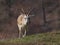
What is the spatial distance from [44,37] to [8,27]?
1516cm

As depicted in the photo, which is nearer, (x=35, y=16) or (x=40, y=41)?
(x=40, y=41)

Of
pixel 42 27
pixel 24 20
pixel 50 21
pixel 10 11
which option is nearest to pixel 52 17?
pixel 50 21

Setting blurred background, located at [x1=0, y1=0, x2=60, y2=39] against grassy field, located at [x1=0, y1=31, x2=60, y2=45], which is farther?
blurred background, located at [x1=0, y1=0, x2=60, y2=39]

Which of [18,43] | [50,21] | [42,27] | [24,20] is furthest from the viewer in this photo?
[50,21]

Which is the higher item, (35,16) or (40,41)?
(40,41)

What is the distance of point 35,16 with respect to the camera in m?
32.9

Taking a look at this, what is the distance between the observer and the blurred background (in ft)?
95.3

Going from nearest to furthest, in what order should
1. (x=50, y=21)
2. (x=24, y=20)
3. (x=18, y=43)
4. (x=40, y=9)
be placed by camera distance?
(x=18, y=43) < (x=24, y=20) < (x=50, y=21) < (x=40, y=9)

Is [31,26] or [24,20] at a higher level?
[24,20]

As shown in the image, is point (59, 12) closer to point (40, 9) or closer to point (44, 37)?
point (40, 9)

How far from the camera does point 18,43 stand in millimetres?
13477

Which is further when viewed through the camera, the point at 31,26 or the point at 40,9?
the point at 40,9

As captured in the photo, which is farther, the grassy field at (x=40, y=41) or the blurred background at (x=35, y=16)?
the blurred background at (x=35, y=16)

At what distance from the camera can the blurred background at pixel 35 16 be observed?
95.3 feet
